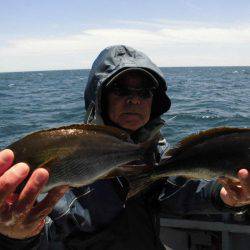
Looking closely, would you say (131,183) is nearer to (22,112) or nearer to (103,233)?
(103,233)

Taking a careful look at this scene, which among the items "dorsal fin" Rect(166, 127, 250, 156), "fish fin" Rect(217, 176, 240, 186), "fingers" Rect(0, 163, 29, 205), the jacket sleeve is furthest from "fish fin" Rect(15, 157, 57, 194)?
the jacket sleeve

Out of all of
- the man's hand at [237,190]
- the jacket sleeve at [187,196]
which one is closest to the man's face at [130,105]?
the jacket sleeve at [187,196]

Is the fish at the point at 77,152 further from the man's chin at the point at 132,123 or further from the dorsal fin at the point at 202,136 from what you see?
the man's chin at the point at 132,123

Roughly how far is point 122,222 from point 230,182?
112cm

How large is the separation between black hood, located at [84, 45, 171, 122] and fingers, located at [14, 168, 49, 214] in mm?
1662

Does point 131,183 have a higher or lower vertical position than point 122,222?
higher

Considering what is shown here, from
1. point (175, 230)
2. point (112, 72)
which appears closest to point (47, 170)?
point (112, 72)

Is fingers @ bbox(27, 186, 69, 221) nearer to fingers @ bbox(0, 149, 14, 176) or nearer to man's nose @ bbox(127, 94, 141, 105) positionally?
fingers @ bbox(0, 149, 14, 176)

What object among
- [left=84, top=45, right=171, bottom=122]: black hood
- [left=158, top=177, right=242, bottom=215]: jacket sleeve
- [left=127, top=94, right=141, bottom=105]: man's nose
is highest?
[left=84, top=45, right=171, bottom=122]: black hood

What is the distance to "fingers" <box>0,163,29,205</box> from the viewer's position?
2494mm

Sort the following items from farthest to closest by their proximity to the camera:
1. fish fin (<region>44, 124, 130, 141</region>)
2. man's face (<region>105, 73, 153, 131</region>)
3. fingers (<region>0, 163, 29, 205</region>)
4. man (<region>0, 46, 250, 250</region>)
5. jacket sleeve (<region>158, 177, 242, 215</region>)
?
man's face (<region>105, 73, 153, 131</region>) → jacket sleeve (<region>158, 177, 242, 215</region>) → man (<region>0, 46, 250, 250</region>) → fish fin (<region>44, 124, 130, 141</region>) → fingers (<region>0, 163, 29, 205</region>)

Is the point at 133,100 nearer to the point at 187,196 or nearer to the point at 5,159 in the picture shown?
the point at 187,196

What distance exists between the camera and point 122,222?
3.96 meters

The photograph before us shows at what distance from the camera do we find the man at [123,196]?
3.86 m
